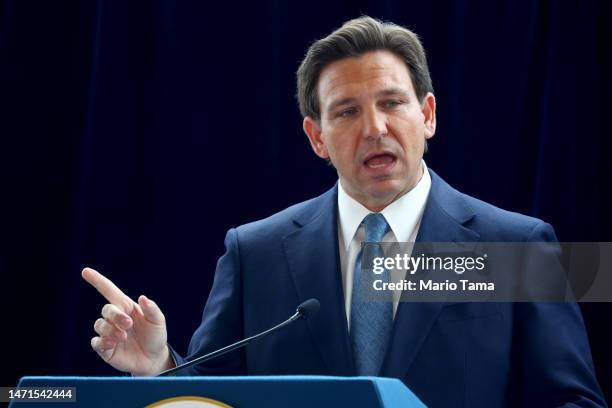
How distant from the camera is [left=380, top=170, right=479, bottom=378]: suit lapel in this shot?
6.31 ft

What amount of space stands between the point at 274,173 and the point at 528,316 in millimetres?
1247

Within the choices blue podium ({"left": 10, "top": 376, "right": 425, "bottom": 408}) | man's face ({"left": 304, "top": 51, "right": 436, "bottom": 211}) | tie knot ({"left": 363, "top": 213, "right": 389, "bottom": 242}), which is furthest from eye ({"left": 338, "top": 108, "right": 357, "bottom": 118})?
blue podium ({"left": 10, "top": 376, "right": 425, "bottom": 408})

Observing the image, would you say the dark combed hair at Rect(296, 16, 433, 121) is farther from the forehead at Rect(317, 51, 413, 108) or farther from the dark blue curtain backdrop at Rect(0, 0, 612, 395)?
the dark blue curtain backdrop at Rect(0, 0, 612, 395)

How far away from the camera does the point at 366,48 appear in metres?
2.21

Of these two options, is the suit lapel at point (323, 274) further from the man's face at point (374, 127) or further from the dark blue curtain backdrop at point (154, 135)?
the dark blue curtain backdrop at point (154, 135)

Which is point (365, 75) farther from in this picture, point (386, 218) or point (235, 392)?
point (235, 392)

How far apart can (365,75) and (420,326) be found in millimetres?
587

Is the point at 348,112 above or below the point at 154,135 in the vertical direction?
below

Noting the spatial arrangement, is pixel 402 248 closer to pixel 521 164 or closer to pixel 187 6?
pixel 521 164

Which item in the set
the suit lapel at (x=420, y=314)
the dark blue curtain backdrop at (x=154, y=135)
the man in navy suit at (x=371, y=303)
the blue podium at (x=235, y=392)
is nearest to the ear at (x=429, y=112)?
the man in navy suit at (x=371, y=303)

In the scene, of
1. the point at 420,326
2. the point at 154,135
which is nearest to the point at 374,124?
the point at 420,326

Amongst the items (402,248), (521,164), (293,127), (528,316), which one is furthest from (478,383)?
(293,127)

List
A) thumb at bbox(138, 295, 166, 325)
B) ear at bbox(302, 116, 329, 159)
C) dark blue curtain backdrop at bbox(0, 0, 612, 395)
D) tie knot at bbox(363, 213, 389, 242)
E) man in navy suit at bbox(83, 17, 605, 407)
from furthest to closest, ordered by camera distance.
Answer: dark blue curtain backdrop at bbox(0, 0, 612, 395) → ear at bbox(302, 116, 329, 159) → tie knot at bbox(363, 213, 389, 242) → man in navy suit at bbox(83, 17, 605, 407) → thumb at bbox(138, 295, 166, 325)

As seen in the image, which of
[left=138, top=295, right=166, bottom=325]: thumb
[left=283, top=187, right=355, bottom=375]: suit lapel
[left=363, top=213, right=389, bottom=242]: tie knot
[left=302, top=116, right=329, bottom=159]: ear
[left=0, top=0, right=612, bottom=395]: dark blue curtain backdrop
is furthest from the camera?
[left=0, top=0, right=612, bottom=395]: dark blue curtain backdrop
